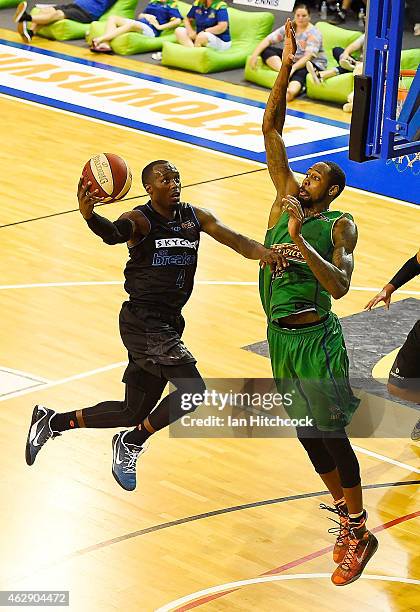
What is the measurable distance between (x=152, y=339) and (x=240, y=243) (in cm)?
70

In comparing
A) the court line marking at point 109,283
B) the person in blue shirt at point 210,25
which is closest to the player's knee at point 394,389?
the court line marking at point 109,283

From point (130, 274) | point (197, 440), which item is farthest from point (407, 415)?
point (130, 274)

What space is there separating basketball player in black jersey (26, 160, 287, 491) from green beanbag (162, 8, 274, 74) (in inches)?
473

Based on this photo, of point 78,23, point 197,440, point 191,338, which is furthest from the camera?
point 78,23

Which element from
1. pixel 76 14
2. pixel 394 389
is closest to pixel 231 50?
pixel 76 14

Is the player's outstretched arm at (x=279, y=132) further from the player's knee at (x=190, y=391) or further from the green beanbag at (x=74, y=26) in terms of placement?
the green beanbag at (x=74, y=26)

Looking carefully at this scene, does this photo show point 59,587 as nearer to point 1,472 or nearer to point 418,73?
point 1,472

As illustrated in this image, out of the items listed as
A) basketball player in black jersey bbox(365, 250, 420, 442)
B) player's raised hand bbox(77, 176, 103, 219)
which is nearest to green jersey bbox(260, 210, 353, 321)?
player's raised hand bbox(77, 176, 103, 219)

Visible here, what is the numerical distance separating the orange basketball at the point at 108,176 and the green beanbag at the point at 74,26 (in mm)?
14007

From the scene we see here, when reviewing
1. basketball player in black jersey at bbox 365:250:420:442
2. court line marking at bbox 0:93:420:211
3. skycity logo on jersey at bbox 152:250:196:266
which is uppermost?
skycity logo on jersey at bbox 152:250:196:266

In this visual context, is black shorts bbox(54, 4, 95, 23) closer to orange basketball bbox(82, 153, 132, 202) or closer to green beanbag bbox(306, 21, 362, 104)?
green beanbag bbox(306, 21, 362, 104)

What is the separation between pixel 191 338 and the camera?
1005cm

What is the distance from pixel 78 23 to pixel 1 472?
13.9 metres

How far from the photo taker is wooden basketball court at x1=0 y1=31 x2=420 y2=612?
6734mm
